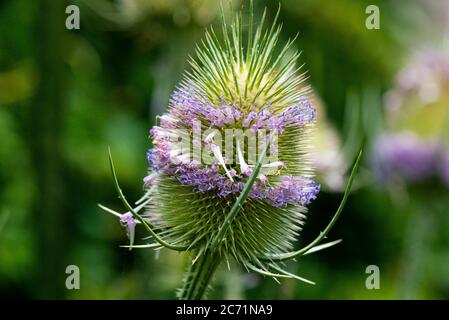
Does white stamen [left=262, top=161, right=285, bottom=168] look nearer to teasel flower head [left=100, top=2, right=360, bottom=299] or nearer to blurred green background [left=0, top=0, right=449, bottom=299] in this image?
teasel flower head [left=100, top=2, right=360, bottom=299]

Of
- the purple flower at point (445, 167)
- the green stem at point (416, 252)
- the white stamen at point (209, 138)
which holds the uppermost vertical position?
the white stamen at point (209, 138)

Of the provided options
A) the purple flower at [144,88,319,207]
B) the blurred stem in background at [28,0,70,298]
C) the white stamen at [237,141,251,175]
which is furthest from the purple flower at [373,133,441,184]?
the white stamen at [237,141,251,175]

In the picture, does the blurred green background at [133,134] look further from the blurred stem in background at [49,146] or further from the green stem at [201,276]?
the green stem at [201,276]

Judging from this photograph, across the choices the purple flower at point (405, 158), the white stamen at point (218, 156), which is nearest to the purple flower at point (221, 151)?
the white stamen at point (218, 156)

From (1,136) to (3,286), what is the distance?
0.66 m

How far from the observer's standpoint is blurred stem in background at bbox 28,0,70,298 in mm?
2613

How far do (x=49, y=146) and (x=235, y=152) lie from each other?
1505mm

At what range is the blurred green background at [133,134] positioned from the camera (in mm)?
2576

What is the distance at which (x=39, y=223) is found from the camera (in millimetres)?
2652

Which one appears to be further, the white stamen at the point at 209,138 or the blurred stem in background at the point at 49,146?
the blurred stem in background at the point at 49,146

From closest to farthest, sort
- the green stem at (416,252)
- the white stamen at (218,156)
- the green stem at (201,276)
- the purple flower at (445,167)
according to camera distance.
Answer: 1. the white stamen at (218,156)
2. the green stem at (201,276)
3. the green stem at (416,252)
4. the purple flower at (445,167)

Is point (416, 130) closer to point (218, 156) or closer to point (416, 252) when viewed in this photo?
point (416, 252)

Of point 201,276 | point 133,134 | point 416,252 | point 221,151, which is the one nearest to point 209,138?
point 221,151
